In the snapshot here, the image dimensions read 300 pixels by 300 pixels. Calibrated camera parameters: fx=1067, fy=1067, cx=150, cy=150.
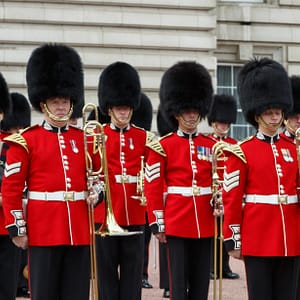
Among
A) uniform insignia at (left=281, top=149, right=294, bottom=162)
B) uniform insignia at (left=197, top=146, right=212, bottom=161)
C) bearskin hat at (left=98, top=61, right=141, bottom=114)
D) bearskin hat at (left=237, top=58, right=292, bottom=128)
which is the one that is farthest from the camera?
bearskin hat at (left=98, top=61, right=141, bottom=114)

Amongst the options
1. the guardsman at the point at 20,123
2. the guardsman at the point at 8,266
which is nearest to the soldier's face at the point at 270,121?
the guardsman at the point at 8,266

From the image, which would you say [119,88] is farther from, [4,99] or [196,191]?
[196,191]

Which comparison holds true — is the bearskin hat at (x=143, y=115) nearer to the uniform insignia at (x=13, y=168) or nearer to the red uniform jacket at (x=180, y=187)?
the red uniform jacket at (x=180, y=187)

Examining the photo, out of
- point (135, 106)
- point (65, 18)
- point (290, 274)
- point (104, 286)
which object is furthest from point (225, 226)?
point (65, 18)

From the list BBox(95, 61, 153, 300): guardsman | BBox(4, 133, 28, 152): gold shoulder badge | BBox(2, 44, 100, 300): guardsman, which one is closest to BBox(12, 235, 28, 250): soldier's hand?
BBox(2, 44, 100, 300): guardsman

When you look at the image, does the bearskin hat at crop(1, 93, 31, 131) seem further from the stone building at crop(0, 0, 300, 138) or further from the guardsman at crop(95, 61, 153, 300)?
the stone building at crop(0, 0, 300, 138)

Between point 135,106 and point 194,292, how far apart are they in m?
1.70

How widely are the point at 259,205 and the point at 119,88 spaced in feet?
7.56

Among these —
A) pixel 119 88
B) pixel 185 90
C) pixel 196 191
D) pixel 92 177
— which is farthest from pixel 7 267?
pixel 119 88

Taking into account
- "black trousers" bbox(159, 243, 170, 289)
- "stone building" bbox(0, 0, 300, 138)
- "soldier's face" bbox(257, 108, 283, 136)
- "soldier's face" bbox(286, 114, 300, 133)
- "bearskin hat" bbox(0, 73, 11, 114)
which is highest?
"stone building" bbox(0, 0, 300, 138)

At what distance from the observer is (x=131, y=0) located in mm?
14109

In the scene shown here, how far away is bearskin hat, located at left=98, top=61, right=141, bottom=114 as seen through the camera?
7836 millimetres

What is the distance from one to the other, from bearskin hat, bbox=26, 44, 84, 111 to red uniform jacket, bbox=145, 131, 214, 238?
0.76 meters

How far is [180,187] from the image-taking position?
22.5 feet
